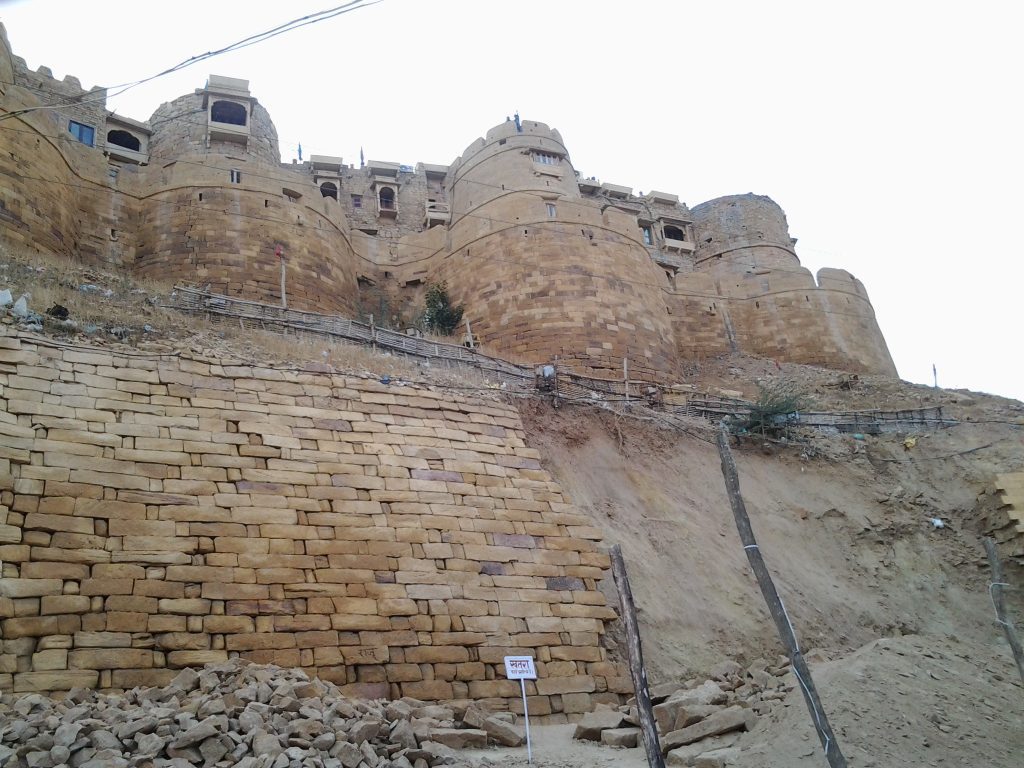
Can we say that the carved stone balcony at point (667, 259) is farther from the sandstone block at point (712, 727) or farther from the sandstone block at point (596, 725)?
the sandstone block at point (712, 727)

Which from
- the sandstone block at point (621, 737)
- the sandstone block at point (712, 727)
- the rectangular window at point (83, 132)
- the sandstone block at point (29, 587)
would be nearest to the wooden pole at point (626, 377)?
the sandstone block at point (621, 737)

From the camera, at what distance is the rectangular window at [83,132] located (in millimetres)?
21172

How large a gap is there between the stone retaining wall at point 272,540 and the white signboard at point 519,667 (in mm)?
568

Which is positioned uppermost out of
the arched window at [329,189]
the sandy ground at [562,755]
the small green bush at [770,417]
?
the arched window at [329,189]

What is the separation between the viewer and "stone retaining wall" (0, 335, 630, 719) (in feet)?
22.5

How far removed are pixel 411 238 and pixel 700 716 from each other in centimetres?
1727

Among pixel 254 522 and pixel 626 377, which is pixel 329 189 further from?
pixel 254 522

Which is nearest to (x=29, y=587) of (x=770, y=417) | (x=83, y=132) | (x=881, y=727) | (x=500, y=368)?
(x=881, y=727)

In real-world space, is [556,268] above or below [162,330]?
above

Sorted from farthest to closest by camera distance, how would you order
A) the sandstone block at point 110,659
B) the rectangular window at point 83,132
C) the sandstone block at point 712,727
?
the rectangular window at point 83,132
the sandstone block at point 712,727
the sandstone block at point 110,659

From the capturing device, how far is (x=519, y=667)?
7.45 meters

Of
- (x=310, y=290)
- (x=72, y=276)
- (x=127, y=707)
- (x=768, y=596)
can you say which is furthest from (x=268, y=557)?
(x=310, y=290)

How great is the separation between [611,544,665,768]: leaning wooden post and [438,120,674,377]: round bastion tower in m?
10.1

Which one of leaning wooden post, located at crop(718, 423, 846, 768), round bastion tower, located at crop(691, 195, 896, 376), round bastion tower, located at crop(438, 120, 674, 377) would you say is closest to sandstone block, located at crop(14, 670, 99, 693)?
leaning wooden post, located at crop(718, 423, 846, 768)
